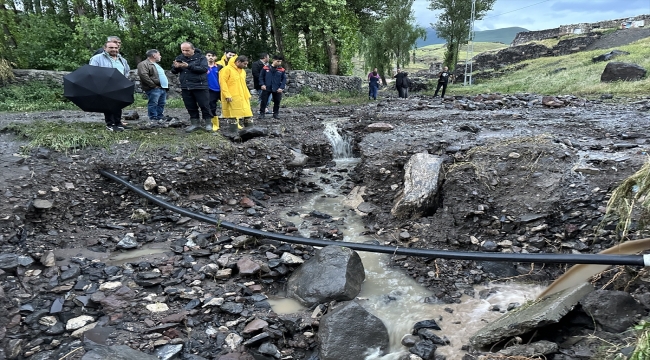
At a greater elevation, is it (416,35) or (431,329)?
(416,35)

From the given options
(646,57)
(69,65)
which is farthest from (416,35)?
(69,65)

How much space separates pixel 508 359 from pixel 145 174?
18.8 feet

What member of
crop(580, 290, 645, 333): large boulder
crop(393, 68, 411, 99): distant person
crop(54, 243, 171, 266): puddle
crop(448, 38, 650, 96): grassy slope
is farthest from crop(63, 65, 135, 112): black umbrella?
crop(448, 38, 650, 96): grassy slope

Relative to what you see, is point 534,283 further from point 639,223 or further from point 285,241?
point 285,241

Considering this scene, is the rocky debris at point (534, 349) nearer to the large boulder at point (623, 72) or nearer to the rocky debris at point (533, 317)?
the rocky debris at point (533, 317)

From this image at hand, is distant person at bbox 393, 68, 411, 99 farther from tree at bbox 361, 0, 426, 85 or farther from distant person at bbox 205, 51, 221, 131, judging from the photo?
tree at bbox 361, 0, 426, 85

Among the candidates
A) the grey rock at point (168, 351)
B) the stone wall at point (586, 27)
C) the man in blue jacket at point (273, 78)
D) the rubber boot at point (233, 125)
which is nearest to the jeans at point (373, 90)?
the man in blue jacket at point (273, 78)

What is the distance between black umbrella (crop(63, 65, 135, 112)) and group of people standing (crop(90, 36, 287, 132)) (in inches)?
16.3

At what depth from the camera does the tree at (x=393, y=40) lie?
125 feet

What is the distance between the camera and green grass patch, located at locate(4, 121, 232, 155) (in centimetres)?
634

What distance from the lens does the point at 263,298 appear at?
430 centimetres

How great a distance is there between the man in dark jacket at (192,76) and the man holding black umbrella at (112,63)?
963mm

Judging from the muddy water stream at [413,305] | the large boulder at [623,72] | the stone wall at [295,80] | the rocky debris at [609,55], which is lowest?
the muddy water stream at [413,305]

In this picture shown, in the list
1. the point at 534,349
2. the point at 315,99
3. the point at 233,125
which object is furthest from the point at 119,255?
the point at 315,99
